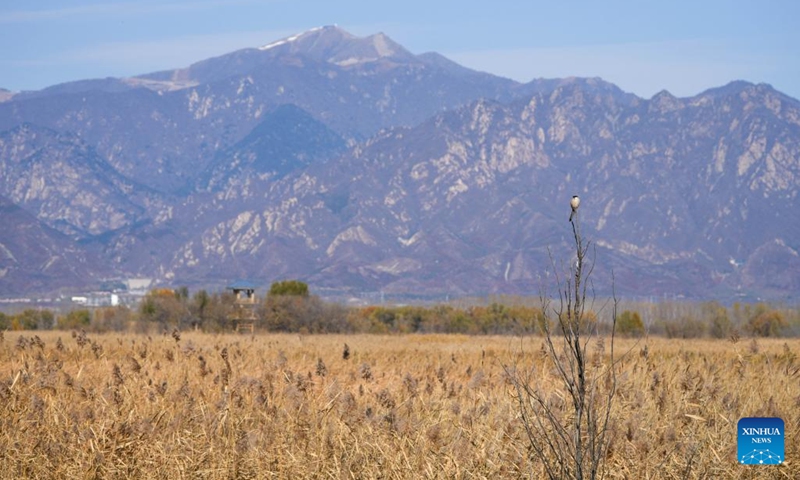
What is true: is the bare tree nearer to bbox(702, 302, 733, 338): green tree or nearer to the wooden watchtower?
bbox(702, 302, 733, 338): green tree

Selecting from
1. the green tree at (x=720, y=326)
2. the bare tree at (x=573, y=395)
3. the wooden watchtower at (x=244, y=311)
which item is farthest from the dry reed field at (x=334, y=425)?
the wooden watchtower at (x=244, y=311)

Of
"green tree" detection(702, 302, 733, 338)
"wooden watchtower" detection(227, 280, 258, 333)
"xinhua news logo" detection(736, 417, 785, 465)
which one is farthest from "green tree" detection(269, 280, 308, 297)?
"xinhua news logo" detection(736, 417, 785, 465)

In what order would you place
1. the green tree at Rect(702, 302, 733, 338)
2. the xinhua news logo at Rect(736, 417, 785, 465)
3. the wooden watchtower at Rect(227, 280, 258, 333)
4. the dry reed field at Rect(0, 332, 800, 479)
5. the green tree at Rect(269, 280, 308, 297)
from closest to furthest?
the xinhua news logo at Rect(736, 417, 785, 465), the dry reed field at Rect(0, 332, 800, 479), the green tree at Rect(702, 302, 733, 338), the wooden watchtower at Rect(227, 280, 258, 333), the green tree at Rect(269, 280, 308, 297)

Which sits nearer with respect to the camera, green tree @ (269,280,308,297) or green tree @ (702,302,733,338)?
green tree @ (702,302,733,338)

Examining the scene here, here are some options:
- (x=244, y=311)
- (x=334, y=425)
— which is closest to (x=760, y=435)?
(x=334, y=425)

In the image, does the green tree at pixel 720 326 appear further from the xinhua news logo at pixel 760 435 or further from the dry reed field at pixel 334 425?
the xinhua news logo at pixel 760 435

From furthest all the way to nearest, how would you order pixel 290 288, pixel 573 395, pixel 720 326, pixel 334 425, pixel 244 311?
pixel 290 288 < pixel 244 311 < pixel 720 326 < pixel 334 425 < pixel 573 395

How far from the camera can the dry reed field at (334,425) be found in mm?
14719

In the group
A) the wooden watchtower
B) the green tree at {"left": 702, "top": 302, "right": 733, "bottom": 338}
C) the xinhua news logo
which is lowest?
the green tree at {"left": 702, "top": 302, "right": 733, "bottom": 338}

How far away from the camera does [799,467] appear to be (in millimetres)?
14641

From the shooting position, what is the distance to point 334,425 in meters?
16.3

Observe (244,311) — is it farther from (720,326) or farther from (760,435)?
(760,435)

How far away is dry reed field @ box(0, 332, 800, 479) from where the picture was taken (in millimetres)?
14719

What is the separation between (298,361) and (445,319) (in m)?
91.9
